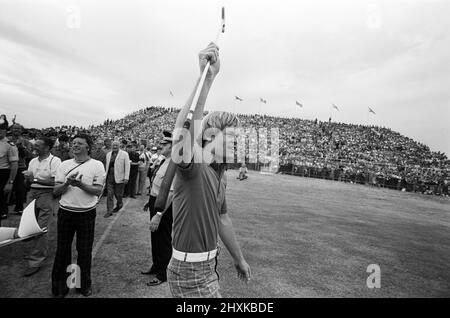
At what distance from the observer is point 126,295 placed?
13.9ft

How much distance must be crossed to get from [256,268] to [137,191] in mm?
8700

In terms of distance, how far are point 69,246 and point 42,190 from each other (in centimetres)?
140

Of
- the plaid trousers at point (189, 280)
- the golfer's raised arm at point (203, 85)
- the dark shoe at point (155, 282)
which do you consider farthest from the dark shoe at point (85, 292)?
the golfer's raised arm at point (203, 85)

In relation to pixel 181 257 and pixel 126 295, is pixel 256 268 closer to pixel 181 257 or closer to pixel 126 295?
pixel 126 295

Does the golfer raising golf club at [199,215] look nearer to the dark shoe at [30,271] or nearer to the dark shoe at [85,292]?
the dark shoe at [85,292]

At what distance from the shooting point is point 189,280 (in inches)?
81.0

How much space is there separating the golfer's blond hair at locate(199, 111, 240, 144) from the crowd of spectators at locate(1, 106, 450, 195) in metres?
10.5

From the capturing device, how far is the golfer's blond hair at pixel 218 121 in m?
2.05

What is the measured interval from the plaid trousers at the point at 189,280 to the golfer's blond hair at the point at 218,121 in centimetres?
91
